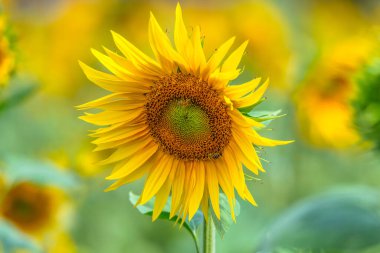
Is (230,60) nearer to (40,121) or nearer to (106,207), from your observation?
(106,207)

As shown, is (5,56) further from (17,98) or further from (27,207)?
(27,207)

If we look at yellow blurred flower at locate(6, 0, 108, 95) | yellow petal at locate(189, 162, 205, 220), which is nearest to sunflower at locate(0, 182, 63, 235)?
yellow petal at locate(189, 162, 205, 220)

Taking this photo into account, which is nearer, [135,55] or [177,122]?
[135,55]

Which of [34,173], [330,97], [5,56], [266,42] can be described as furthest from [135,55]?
[266,42]

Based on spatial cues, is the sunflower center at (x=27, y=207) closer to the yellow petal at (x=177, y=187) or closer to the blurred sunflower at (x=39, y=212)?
the blurred sunflower at (x=39, y=212)

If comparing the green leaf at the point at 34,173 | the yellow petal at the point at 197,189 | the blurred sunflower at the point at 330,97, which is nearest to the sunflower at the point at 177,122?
the yellow petal at the point at 197,189

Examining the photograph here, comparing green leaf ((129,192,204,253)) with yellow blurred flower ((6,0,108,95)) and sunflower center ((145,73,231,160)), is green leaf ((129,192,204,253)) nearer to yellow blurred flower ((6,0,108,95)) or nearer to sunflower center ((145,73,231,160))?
sunflower center ((145,73,231,160))

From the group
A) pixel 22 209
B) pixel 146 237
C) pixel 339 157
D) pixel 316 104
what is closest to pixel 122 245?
pixel 146 237
